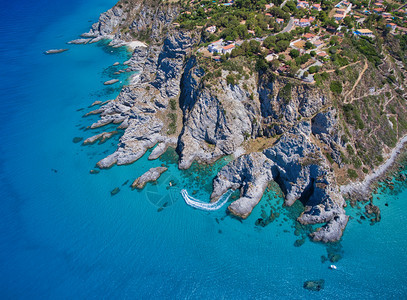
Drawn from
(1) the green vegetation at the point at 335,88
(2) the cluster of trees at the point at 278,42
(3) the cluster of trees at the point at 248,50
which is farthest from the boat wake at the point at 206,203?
(2) the cluster of trees at the point at 278,42

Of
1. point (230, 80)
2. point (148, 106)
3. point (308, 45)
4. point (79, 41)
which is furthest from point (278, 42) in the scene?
point (79, 41)

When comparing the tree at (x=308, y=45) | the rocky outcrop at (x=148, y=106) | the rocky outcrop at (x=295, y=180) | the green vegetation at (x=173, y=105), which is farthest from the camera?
the green vegetation at (x=173, y=105)

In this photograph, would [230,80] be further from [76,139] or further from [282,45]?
[76,139]

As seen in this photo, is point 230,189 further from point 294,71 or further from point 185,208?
point 294,71

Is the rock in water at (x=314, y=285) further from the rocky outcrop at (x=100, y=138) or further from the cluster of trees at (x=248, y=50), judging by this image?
the rocky outcrop at (x=100, y=138)

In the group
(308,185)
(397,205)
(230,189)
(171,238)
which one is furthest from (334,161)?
(171,238)
